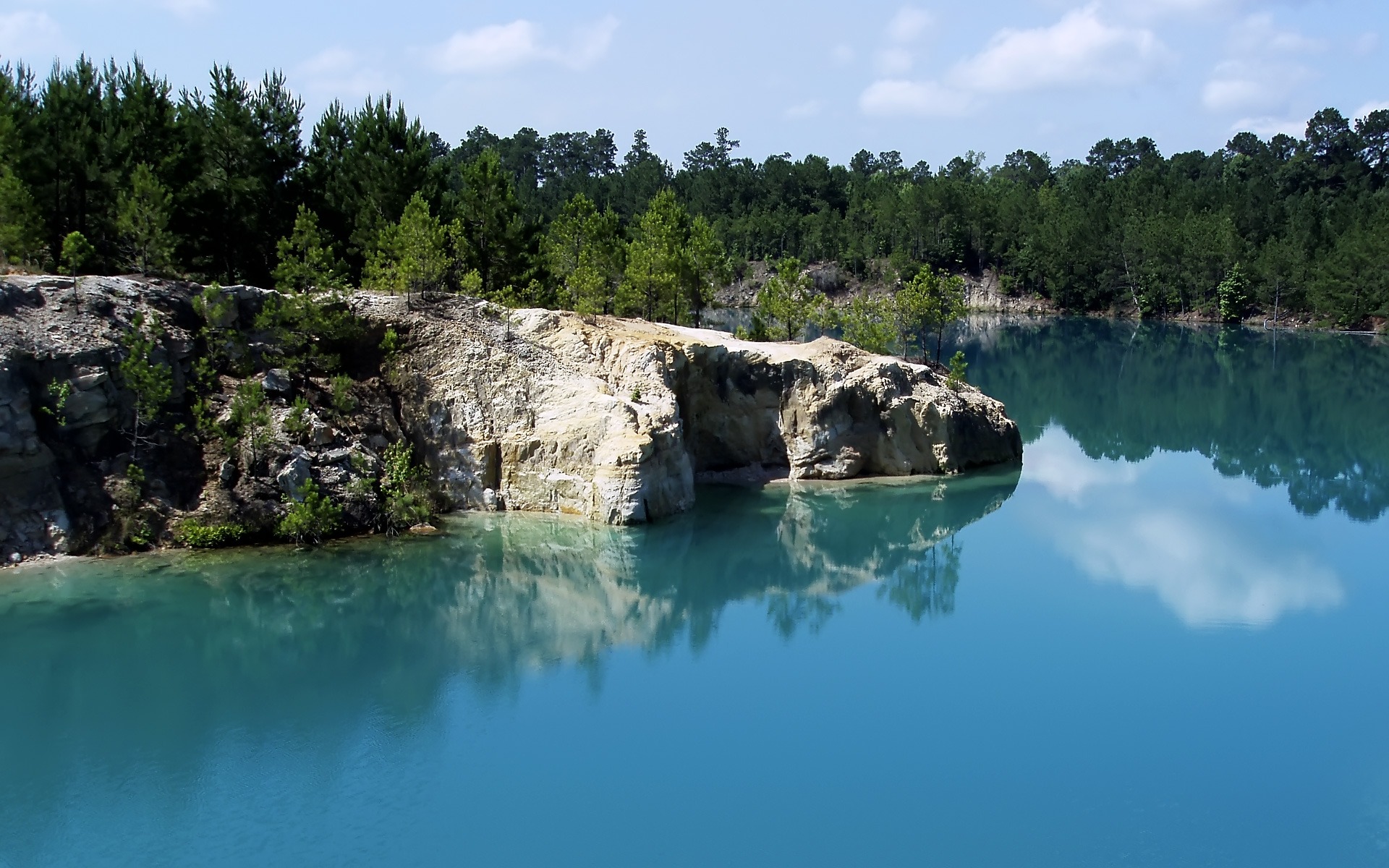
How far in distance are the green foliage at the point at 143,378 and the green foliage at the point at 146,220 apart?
3.84m

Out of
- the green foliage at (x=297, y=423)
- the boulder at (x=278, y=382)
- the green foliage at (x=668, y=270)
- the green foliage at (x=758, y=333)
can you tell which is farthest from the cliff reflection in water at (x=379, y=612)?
the green foliage at (x=668, y=270)

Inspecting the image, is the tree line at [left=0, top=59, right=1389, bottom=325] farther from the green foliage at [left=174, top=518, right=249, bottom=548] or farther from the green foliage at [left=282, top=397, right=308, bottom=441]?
the green foliage at [left=174, top=518, right=249, bottom=548]

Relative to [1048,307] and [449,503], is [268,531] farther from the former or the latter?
[1048,307]

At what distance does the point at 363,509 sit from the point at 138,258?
32.1 feet

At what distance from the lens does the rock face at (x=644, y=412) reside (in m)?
29.7

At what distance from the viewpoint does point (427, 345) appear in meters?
31.2

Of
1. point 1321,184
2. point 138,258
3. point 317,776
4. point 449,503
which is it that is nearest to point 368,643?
point 317,776

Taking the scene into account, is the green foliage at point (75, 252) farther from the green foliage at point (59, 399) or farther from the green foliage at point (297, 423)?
the green foliage at point (297, 423)

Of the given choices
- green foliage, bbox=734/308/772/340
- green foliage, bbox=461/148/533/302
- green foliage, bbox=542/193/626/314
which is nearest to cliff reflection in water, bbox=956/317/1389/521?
green foliage, bbox=734/308/772/340

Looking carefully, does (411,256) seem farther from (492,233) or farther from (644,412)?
(644,412)

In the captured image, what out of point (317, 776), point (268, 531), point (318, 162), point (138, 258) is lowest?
point (317, 776)

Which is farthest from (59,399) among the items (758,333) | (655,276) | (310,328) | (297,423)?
(758,333)

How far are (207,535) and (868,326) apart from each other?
24340 mm

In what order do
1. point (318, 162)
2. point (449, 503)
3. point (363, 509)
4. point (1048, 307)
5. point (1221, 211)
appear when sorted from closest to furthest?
point (363, 509), point (449, 503), point (318, 162), point (1221, 211), point (1048, 307)
